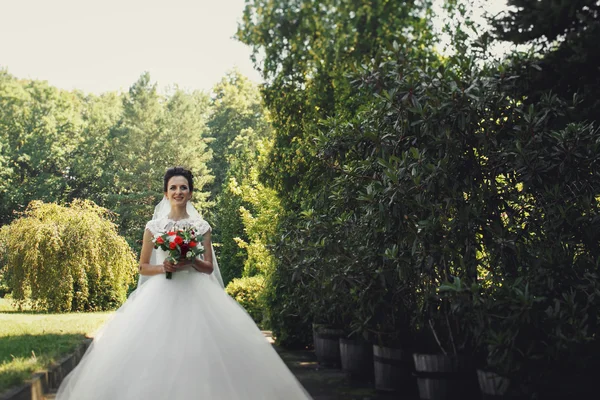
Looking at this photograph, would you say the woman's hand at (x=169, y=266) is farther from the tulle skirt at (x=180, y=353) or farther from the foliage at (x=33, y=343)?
the foliage at (x=33, y=343)

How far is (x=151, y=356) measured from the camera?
534cm

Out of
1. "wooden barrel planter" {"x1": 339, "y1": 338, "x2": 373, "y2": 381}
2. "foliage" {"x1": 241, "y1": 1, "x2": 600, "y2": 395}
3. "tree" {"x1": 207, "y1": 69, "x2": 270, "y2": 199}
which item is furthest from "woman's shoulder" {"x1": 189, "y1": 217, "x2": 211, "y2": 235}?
"tree" {"x1": 207, "y1": 69, "x2": 270, "y2": 199}

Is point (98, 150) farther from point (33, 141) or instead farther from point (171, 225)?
point (171, 225)

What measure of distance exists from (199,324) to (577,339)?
3.09 meters

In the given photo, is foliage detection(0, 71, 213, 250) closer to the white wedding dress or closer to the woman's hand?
the white wedding dress

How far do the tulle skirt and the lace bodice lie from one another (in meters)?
0.41

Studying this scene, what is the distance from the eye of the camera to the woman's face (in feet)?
20.6

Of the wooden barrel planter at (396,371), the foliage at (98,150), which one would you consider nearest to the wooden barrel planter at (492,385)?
the wooden barrel planter at (396,371)

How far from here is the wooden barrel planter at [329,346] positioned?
33.5 feet

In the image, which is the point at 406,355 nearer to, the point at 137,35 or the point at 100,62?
the point at 137,35

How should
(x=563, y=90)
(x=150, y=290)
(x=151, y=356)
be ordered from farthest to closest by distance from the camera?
(x=563, y=90)
(x=150, y=290)
(x=151, y=356)

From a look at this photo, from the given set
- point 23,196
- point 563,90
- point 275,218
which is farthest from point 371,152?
point 23,196

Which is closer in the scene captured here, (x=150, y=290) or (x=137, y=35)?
(x=150, y=290)

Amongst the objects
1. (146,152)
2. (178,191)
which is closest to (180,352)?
(178,191)
